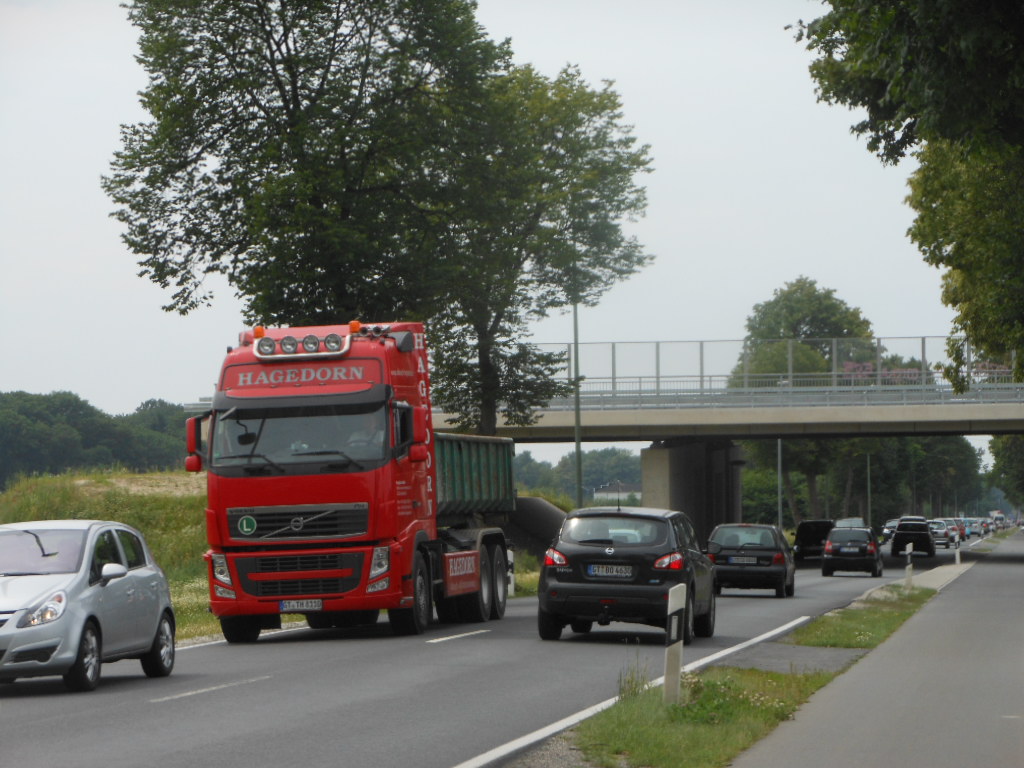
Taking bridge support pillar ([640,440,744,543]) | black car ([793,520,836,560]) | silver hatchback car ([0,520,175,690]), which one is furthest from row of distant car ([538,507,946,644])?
bridge support pillar ([640,440,744,543])

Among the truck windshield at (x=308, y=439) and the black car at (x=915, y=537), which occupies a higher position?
the truck windshield at (x=308, y=439)

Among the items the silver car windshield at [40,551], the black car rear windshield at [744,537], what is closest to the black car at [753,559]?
the black car rear windshield at [744,537]

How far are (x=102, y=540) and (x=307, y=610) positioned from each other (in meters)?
5.20

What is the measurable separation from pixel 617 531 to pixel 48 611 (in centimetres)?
776

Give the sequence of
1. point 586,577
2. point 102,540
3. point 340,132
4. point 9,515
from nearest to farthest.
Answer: point 102,540
point 586,577
point 340,132
point 9,515

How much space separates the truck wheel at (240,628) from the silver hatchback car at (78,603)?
4676 mm

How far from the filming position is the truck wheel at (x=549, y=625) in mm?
19677

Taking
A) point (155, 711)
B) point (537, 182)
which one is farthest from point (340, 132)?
point (155, 711)

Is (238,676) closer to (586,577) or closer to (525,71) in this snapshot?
(586,577)

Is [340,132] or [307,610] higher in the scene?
[340,132]

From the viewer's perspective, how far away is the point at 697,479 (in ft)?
233

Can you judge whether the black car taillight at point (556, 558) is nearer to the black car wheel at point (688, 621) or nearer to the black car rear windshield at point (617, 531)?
the black car rear windshield at point (617, 531)

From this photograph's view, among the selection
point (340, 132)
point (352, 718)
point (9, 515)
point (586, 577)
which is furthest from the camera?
point (9, 515)

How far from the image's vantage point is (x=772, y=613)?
27.1m
